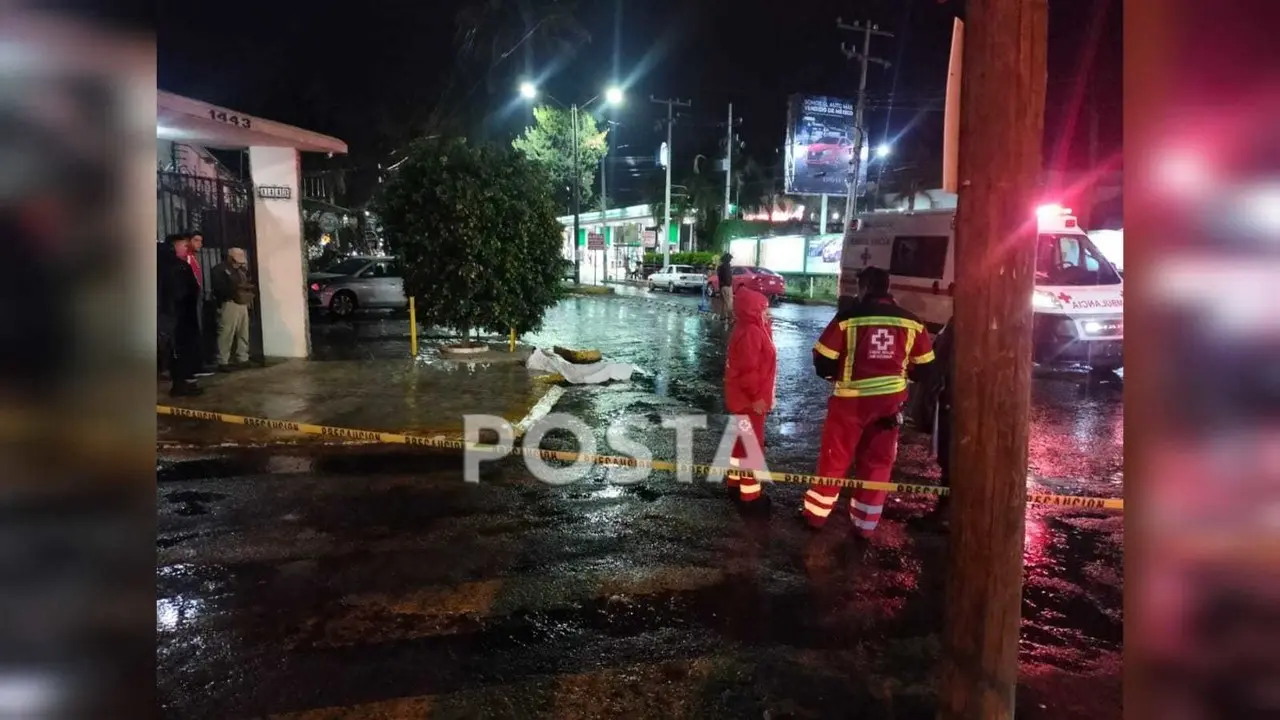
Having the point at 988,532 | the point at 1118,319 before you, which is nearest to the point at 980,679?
the point at 988,532

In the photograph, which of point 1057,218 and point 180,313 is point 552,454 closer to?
point 180,313

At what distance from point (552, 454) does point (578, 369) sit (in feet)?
13.3

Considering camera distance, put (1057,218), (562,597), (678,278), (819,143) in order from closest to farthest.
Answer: (562,597) → (1057,218) → (819,143) → (678,278)

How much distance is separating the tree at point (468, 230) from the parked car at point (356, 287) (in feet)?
26.0

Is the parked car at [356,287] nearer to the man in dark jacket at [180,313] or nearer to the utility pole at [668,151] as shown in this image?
the man in dark jacket at [180,313]

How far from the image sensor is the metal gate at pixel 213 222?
1134 cm

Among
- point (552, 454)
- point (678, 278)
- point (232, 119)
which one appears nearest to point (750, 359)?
point (552, 454)

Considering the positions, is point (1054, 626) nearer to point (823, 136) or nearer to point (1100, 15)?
point (1100, 15)

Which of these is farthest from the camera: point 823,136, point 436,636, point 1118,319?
point 823,136

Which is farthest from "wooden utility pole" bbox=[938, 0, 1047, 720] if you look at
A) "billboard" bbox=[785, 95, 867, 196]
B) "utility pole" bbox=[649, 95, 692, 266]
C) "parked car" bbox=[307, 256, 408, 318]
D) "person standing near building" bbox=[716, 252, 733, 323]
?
"utility pole" bbox=[649, 95, 692, 266]

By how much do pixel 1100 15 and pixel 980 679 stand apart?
81.6 ft

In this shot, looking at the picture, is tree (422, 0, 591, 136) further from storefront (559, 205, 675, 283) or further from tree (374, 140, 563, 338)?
storefront (559, 205, 675, 283)

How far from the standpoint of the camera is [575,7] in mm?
28500

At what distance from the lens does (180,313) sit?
9.40 metres
